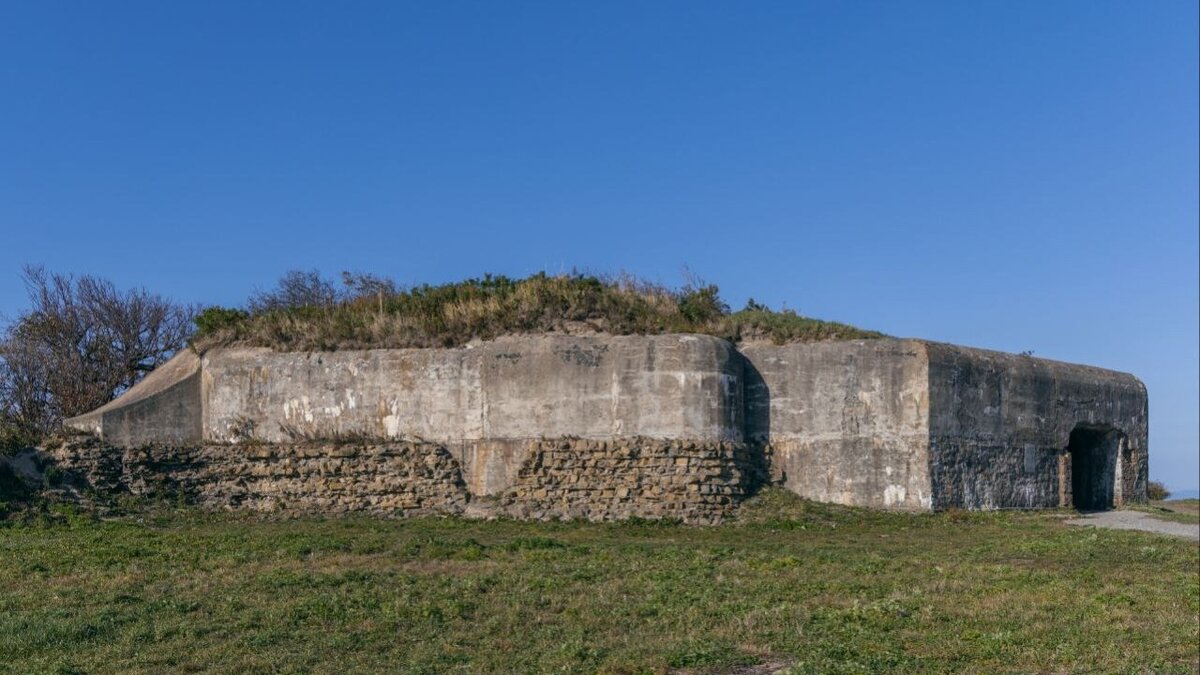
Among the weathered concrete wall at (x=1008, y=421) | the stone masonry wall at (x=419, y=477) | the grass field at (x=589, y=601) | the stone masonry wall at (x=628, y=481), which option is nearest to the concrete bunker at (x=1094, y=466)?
the weathered concrete wall at (x=1008, y=421)

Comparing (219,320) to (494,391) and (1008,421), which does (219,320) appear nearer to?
(494,391)

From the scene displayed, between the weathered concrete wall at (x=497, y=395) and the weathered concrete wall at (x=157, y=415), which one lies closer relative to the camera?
the weathered concrete wall at (x=497, y=395)

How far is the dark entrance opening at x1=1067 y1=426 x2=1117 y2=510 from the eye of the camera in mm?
22109

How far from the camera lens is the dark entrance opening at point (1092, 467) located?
72.5ft

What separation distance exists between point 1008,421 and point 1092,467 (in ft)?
13.4

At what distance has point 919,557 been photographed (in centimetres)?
1411

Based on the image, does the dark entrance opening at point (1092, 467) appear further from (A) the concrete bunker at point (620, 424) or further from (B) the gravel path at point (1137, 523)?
(A) the concrete bunker at point (620, 424)

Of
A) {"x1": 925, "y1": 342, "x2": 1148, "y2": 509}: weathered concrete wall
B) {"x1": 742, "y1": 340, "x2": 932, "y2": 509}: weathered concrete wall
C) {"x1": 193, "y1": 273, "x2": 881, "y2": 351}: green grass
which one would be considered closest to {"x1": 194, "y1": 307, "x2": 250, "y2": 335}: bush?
{"x1": 193, "y1": 273, "x2": 881, "y2": 351}: green grass

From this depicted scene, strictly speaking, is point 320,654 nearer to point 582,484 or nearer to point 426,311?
point 582,484

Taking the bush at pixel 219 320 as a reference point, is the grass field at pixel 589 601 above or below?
below

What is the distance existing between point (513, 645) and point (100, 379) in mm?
19397

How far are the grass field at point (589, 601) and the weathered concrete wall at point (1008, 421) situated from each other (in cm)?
217

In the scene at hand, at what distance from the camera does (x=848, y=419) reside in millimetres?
18656

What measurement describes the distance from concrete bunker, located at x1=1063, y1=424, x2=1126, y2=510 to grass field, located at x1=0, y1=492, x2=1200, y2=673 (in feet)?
19.7
